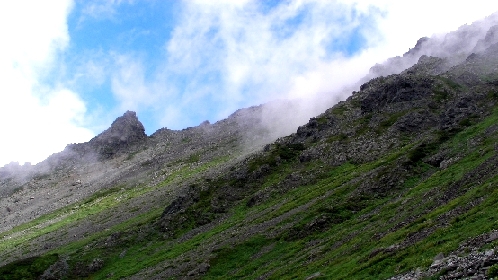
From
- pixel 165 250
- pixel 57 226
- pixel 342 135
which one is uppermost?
pixel 57 226

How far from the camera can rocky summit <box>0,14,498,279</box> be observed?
46.9 metres

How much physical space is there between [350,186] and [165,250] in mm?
42312

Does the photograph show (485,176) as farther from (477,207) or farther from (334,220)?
(334,220)

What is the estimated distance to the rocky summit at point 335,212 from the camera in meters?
46.9

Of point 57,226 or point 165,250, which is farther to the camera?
point 57,226

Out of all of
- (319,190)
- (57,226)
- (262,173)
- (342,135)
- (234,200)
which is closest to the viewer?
(319,190)

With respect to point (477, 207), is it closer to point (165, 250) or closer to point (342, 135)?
point (165, 250)

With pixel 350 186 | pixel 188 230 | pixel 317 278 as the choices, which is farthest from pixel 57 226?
pixel 317 278

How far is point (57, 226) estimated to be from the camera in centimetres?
16588

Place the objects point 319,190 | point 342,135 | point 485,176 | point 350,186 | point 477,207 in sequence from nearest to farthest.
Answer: point 477,207 → point 485,176 → point 350,186 → point 319,190 → point 342,135

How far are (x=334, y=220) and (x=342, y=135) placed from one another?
70.7 meters

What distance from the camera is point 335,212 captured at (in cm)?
8394

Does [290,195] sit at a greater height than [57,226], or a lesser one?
lesser

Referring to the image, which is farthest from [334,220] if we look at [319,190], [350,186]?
[319,190]
